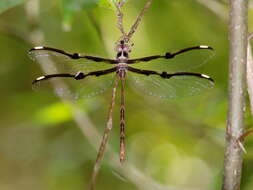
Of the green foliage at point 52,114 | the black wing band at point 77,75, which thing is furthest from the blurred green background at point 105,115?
the black wing band at point 77,75

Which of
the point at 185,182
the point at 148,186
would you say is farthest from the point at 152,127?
the point at 148,186

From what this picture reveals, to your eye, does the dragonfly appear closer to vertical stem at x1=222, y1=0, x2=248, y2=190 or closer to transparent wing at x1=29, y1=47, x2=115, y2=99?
transparent wing at x1=29, y1=47, x2=115, y2=99

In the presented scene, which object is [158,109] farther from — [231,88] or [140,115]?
[231,88]

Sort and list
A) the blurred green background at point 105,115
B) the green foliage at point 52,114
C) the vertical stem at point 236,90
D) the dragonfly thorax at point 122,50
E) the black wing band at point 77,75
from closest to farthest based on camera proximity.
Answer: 1. the vertical stem at point 236,90
2. the dragonfly thorax at point 122,50
3. the black wing band at point 77,75
4. the green foliage at point 52,114
5. the blurred green background at point 105,115

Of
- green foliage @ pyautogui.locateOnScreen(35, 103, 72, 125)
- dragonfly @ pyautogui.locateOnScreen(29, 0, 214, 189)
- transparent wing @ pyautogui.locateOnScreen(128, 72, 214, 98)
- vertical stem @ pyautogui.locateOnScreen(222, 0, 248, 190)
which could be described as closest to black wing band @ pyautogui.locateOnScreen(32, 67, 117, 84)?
dragonfly @ pyautogui.locateOnScreen(29, 0, 214, 189)

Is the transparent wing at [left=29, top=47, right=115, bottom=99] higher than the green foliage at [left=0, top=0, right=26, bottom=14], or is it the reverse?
the green foliage at [left=0, top=0, right=26, bottom=14]

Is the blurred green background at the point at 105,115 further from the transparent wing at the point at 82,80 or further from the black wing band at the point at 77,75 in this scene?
the black wing band at the point at 77,75

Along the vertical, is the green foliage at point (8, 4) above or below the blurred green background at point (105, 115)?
above
